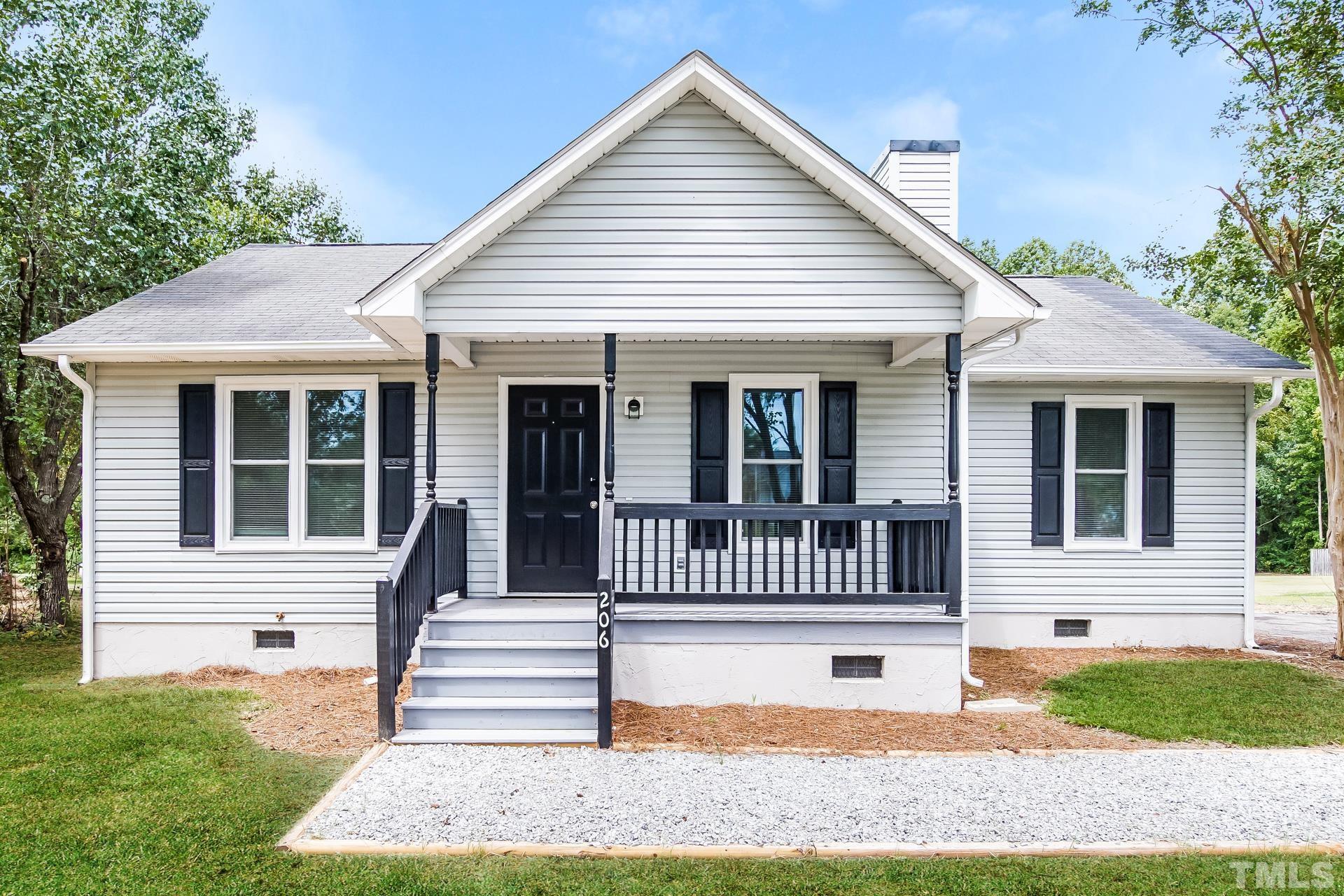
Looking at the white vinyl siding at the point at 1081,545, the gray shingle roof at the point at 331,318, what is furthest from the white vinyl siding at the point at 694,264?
the white vinyl siding at the point at 1081,545

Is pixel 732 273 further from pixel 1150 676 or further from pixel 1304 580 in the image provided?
pixel 1304 580

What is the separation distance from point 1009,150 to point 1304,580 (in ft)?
83.6

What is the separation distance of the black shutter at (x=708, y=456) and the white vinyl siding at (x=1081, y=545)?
2.74 m

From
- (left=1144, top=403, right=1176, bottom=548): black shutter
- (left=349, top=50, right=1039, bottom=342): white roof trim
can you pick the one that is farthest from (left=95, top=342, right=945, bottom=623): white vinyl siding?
(left=1144, top=403, right=1176, bottom=548): black shutter

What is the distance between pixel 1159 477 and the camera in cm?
744

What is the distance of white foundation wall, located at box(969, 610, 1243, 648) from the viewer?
746cm

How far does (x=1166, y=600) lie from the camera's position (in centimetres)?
747

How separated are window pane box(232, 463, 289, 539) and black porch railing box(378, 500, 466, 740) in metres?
1.78

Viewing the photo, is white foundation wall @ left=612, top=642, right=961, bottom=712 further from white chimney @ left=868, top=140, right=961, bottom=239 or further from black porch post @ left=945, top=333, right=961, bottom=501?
white chimney @ left=868, top=140, right=961, bottom=239

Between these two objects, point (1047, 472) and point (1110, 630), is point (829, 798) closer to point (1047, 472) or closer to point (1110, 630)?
point (1047, 472)

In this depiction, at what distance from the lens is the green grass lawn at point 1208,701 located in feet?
16.7

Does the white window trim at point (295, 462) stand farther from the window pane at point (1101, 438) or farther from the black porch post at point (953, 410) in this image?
the window pane at point (1101, 438)

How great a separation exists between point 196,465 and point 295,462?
0.93 metres

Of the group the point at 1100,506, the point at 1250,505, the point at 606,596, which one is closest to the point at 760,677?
the point at 606,596
